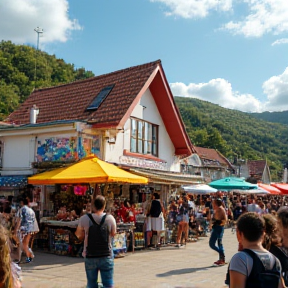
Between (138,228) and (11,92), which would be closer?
(138,228)

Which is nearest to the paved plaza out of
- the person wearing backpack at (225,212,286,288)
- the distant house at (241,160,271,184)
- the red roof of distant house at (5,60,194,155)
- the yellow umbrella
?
the yellow umbrella

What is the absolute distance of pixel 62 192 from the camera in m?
14.2

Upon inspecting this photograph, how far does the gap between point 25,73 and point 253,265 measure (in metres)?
60.9

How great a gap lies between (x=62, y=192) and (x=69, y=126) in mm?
2350

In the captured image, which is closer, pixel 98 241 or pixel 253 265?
pixel 253 265

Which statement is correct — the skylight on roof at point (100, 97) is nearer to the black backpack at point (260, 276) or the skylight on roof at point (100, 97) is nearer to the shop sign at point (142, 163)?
the shop sign at point (142, 163)

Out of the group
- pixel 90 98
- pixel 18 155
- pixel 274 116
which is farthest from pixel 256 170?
pixel 274 116

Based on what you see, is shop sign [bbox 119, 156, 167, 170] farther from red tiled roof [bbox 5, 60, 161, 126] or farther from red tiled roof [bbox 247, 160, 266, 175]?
red tiled roof [bbox 247, 160, 266, 175]

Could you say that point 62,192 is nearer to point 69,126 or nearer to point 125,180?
point 69,126

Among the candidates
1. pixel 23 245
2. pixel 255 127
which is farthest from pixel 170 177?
pixel 255 127

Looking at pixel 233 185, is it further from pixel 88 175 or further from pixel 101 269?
pixel 101 269

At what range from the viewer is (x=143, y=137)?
16703 mm

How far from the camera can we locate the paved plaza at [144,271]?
8305 millimetres

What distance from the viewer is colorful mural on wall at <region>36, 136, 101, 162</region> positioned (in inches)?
539
